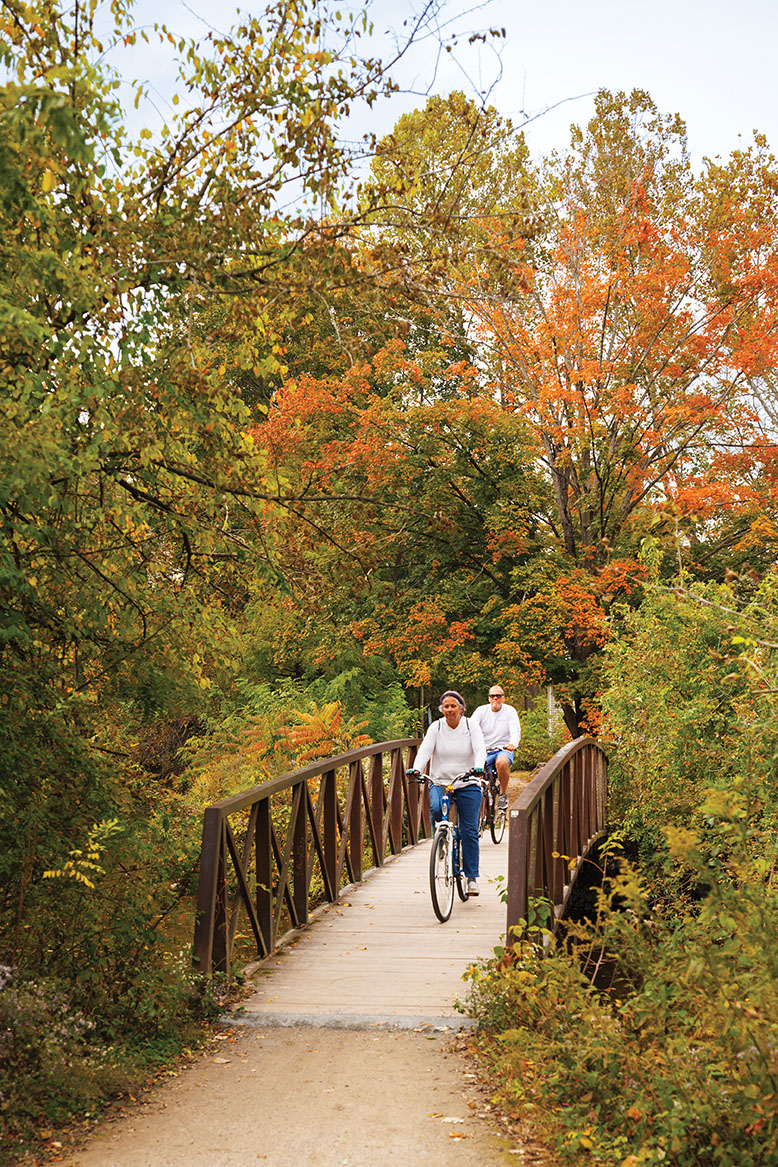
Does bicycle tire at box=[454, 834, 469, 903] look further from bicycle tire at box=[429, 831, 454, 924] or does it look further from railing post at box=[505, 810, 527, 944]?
railing post at box=[505, 810, 527, 944]

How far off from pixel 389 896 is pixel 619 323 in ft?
36.8

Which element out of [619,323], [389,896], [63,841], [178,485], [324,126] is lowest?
[389,896]

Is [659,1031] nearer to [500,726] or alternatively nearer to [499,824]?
[500,726]

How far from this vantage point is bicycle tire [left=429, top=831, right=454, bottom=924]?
7.44 m

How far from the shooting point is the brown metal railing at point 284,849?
5.82m

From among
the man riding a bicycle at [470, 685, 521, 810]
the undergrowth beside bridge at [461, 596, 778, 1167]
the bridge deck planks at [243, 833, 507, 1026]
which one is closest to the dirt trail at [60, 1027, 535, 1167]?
the undergrowth beside bridge at [461, 596, 778, 1167]

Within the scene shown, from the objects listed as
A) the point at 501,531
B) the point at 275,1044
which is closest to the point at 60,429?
the point at 275,1044

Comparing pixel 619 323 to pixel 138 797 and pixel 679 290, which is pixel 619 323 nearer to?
pixel 679 290

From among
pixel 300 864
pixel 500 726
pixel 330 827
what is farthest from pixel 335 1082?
pixel 500 726

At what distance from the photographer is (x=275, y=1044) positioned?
205 inches

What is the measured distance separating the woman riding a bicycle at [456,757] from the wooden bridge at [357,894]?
23.6 inches

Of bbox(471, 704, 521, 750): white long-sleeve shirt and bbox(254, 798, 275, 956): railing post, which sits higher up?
bbox(471, 704, 521, 750): white long-sleeve shirt

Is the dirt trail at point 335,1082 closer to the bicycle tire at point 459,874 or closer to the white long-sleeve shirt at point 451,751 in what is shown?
the bicycle tire at point 459,874

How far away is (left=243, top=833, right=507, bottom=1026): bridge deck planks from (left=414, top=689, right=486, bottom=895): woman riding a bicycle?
75 cm
